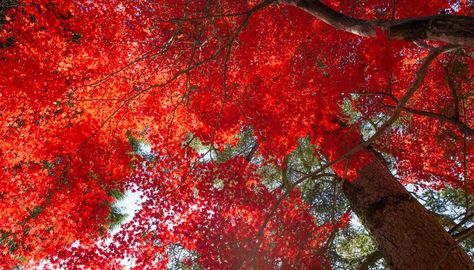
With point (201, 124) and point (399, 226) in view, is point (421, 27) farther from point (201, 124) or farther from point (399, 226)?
point (201, 124)

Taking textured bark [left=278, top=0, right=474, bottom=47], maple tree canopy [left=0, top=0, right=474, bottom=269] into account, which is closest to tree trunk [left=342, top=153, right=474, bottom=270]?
maple tree canopy [left=0, top=0, right=474, bottom=269]

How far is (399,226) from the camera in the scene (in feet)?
14.1

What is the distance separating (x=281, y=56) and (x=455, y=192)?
705 cm

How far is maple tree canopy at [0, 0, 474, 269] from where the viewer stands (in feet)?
→ 26.4

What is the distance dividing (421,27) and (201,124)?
7.76m

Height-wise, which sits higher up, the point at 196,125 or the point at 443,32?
the point at 196,125

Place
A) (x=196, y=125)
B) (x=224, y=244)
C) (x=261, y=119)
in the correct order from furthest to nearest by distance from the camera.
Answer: (x=196, y=125) < (x=224, y=244) < (x=261, y=119)

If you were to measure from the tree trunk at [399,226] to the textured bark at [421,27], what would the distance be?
2.18m

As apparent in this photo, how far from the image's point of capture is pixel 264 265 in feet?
28.7

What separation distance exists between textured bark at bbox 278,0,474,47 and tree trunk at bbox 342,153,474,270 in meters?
2.18

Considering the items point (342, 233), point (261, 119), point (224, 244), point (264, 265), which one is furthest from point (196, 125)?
point (342, 233)

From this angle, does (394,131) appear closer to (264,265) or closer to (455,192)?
(455,192)

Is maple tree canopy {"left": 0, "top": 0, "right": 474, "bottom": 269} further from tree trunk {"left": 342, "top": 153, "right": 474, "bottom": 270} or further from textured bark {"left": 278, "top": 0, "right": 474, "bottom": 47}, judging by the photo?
textured bark {"left": 278, "top": 0, "right": 474, "bottom": 47}

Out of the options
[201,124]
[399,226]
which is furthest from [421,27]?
[201,124]
